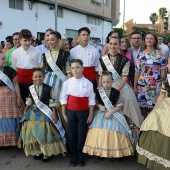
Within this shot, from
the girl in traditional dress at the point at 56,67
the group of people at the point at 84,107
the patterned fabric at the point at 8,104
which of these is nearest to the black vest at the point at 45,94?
the group of people at the point at 84,107

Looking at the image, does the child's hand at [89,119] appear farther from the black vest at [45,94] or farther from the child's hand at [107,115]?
the black vest at [45,94]

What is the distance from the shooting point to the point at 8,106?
389 centimetres

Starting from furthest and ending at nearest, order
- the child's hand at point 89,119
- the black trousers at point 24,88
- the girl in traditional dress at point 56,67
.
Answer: the black trousers at point 24,88 < the girl in traditional dress at point 56,67 < the child's hand at point 89,119

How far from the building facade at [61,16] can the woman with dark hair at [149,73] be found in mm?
10653

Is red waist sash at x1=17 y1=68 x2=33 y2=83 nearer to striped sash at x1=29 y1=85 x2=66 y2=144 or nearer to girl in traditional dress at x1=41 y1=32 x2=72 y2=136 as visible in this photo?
girl in traditional dress at x1=41 y1=32 x2=72 y2=136

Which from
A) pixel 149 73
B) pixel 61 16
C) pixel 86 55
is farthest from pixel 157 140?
pixel 61 16

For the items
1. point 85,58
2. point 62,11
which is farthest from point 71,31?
point 85,58

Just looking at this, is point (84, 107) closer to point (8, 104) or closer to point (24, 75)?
point (8, 104)

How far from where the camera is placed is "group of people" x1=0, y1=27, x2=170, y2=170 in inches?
130

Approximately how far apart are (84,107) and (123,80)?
2.38 feet

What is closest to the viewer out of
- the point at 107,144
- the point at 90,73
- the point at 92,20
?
the point at 107,144

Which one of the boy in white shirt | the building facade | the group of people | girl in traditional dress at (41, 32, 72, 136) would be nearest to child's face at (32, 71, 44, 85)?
the group of people

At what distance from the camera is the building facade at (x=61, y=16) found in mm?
14211

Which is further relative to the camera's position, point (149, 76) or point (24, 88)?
point (24, 88)
